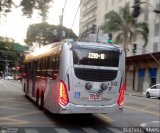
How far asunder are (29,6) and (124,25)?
3311 centimetres

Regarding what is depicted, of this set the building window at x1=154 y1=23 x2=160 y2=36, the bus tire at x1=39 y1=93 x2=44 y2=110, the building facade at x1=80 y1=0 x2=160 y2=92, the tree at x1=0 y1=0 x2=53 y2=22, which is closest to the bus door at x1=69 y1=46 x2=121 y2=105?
the bus tire at x1=39 y1=93 x2=44 y2=110

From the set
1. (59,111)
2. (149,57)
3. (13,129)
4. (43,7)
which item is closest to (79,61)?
(59,111)

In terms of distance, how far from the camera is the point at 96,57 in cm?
1419

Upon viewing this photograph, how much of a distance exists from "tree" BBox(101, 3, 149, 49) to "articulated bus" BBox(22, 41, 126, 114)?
139 ft

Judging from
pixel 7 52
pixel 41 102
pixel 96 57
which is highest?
pixel 7 52

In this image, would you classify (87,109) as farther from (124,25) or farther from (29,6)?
(124,25)

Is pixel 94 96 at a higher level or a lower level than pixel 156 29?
lower

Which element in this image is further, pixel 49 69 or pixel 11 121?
pixel 49 69

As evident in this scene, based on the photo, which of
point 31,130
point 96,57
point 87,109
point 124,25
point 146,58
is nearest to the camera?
point 31,130

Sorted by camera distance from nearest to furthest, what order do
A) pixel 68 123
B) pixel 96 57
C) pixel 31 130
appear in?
pixel 31 130
pixel 96 57
pixel 68 123

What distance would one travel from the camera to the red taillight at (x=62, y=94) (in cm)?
1362

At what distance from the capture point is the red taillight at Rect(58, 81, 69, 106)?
1362 centimetres

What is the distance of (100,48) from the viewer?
564 inches

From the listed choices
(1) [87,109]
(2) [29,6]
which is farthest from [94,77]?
(2) [29,6]
